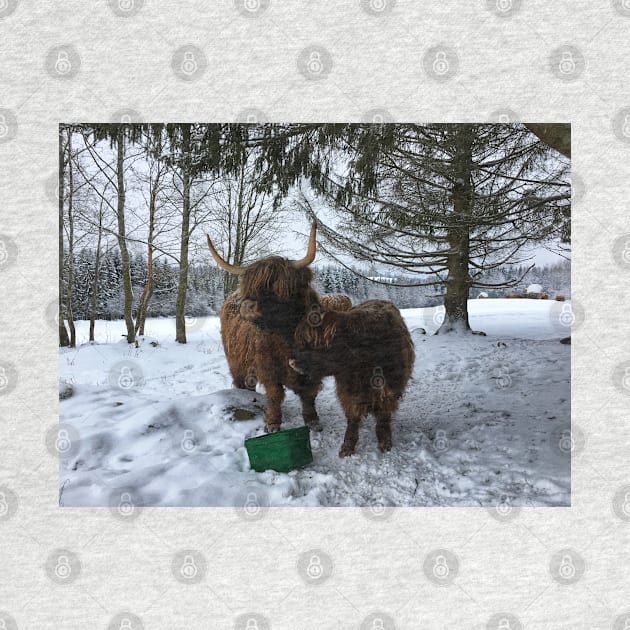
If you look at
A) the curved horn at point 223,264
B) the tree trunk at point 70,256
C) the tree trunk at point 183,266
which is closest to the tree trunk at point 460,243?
the curved horn at point 223,264

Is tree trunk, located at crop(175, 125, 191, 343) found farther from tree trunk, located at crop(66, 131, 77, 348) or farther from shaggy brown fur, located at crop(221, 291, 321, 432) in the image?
tree trunk, located at crop(66, 131, 77, 348)

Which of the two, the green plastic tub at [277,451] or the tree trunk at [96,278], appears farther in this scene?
the tree trunk at [96,278]

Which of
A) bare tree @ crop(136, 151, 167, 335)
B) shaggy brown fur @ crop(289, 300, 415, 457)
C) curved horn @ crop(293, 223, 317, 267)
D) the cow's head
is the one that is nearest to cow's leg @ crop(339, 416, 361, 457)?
shaggy brown fur @ crop(289, 300, 415, 457)

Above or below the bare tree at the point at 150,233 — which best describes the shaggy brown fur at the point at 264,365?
below

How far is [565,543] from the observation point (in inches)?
65.7

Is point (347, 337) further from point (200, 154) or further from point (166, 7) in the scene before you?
point (166, 7)

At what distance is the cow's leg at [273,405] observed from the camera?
5.56ft

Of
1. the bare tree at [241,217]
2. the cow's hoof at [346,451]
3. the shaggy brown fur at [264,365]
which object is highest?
the bare tree at [241,217]

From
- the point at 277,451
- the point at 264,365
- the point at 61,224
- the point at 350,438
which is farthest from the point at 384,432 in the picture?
the point at 61,224

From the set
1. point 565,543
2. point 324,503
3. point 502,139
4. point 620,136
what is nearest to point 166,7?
point 502,139

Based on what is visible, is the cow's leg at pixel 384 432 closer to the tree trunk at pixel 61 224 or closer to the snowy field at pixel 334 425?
the snowy field at pixel 334 425

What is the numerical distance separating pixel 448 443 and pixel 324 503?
599 millimetres

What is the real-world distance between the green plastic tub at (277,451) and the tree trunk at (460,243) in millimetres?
794

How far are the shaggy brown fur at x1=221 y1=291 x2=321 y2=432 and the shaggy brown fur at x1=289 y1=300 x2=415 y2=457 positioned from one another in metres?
0.07
